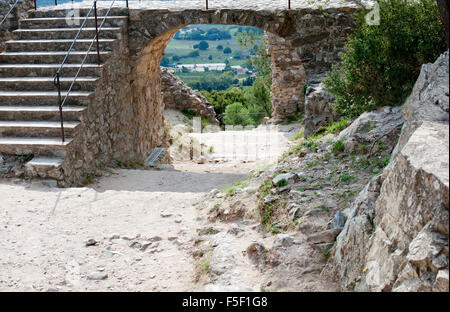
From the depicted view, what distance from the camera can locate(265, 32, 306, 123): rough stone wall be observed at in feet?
48.7

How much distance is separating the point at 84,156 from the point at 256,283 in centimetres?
474

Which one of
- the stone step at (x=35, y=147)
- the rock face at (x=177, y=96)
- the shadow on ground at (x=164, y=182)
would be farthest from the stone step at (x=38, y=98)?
the rock face at (x=177, y=96)

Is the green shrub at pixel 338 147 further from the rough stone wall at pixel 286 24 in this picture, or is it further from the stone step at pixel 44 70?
the stone step at pixel 44 70

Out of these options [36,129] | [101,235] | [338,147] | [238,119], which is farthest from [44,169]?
[238,119]

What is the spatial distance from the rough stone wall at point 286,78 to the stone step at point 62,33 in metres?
7.00

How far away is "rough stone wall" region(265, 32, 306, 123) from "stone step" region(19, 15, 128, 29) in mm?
6756

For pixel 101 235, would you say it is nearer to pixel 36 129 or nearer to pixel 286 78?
pixel 36 129

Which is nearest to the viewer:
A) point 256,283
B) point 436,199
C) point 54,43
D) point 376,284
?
point 436,199

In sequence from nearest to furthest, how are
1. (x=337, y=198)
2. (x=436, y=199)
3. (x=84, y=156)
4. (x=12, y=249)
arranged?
(x=436, y=199)
(x=337, y=198)
(x=12, y=249)
(x=84, y=156)

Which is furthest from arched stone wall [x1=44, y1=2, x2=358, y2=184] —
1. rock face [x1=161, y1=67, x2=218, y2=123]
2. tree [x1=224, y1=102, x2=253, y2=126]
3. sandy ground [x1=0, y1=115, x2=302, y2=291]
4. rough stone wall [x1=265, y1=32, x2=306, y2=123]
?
tree [x1=224, y1=102, x2=253, y2=126]

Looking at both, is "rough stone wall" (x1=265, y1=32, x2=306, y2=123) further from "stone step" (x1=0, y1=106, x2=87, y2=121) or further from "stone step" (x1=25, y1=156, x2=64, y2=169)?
"stone step" (x1=25, y1=156, x2=64, y2=169)

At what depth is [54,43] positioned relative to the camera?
893 centimetres

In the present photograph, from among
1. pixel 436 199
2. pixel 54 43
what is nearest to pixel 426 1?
pixel 436 199

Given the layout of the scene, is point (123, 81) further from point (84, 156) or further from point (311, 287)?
point (311, 287)
